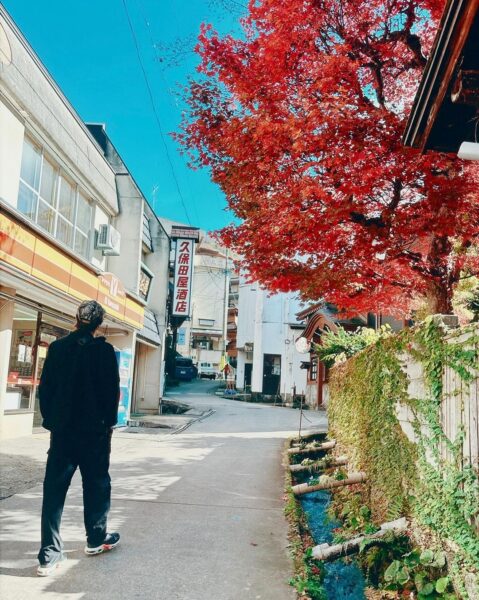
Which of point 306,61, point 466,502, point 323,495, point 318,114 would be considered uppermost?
point 306,61

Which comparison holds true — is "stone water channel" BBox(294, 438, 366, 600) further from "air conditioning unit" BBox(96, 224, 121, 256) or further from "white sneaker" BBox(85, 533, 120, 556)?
"air conditioning unit" BBox(96, 224, 121, 256)

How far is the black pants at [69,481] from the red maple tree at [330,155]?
4179 mm

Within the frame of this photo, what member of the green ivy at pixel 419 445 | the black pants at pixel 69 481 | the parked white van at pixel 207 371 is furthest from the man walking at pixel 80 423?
the parked white van at pixel 207 371

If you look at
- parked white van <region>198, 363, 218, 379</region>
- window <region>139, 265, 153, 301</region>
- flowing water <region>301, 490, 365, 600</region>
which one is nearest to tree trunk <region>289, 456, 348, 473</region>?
flowing water <region>301, 490, 365, 600</region>

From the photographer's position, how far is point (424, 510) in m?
3.88

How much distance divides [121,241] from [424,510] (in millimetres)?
14365

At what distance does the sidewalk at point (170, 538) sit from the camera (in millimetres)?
3268

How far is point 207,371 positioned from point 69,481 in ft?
186

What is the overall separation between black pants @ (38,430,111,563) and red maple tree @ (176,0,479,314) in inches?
165

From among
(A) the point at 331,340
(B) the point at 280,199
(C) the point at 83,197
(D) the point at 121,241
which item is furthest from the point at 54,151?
(A) the point at 331,340

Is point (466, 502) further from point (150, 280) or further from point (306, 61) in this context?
point (150, 280)

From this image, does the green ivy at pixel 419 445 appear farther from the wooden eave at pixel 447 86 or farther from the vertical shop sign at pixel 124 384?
the vertical shop sign at pixel 124 384

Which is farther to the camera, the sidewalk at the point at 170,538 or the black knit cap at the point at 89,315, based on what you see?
the black knit cap at the point at 89,315

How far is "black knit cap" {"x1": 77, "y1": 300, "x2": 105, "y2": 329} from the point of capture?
Answer: 383 centimetres
